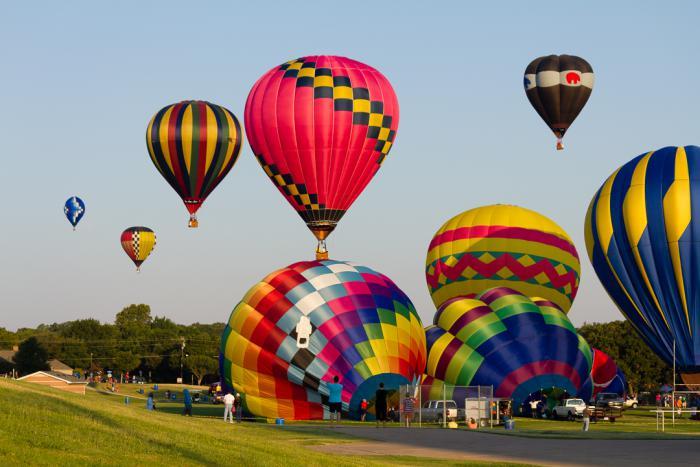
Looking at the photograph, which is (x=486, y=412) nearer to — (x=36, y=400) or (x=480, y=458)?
(x=480, y=458)

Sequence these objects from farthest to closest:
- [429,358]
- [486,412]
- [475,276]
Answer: [475,276]
[429,358]
[486,412]

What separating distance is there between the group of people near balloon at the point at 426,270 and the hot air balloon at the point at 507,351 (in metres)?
0.06

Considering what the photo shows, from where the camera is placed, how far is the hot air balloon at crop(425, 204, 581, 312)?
215ft

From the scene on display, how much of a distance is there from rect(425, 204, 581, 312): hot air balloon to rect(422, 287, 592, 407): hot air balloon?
15.0 meters

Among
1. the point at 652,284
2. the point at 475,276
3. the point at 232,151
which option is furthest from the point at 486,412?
the point at 232,151

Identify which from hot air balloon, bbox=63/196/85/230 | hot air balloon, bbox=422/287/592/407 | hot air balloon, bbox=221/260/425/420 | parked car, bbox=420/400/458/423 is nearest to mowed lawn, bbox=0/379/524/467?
hot air balloon, bbox=221/260/425/420

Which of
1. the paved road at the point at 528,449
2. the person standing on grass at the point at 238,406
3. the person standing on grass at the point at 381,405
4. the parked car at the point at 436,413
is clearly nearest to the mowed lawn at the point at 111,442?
the paved road at the point at 528,449

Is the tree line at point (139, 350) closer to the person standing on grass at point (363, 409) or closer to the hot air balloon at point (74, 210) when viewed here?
the hot air balloon at point (74, 210)

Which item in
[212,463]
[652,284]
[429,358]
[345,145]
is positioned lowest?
[212,463]

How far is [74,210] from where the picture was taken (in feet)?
331

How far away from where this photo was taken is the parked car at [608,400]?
5044cm

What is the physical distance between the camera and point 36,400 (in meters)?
24.0

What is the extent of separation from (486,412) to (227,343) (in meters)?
10.1

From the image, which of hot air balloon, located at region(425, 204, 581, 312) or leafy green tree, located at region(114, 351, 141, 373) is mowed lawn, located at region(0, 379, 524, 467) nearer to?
hot air balloon, located at region(425, 204, 581, 312)
